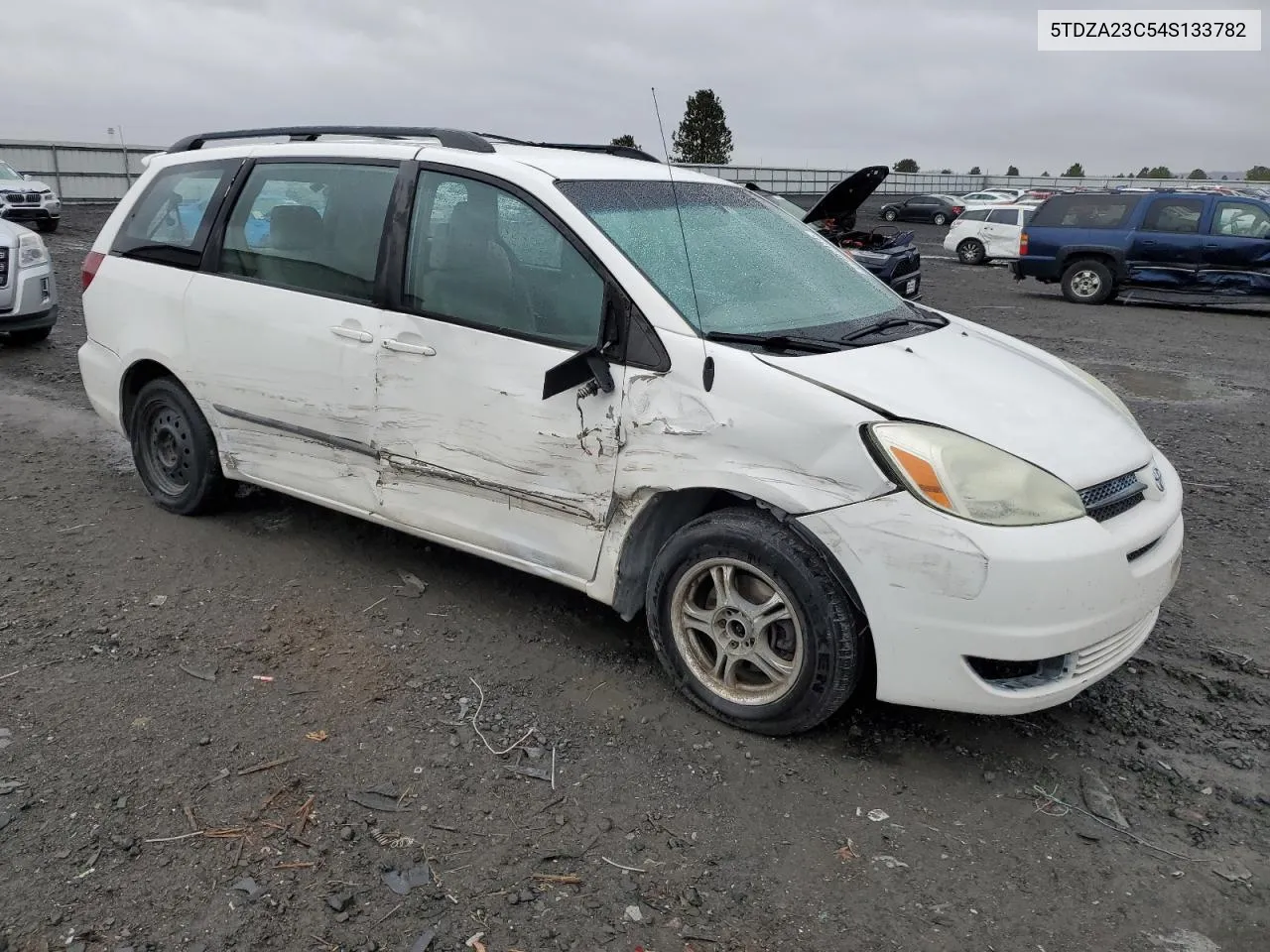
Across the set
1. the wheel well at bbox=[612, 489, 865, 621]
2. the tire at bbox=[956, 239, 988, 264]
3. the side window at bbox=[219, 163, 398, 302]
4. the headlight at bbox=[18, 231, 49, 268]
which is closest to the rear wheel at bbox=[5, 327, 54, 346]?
the headlight at bbox=[18, 231, 49, 268]

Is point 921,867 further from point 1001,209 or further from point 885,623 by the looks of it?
point 1001,209

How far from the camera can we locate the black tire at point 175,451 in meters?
4.75

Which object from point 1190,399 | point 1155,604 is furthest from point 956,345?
point 1190,399

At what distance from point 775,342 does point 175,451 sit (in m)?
3.22

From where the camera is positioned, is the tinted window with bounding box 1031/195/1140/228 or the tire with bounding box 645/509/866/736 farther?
the tinted window with bounding box 1031/195/1140/228

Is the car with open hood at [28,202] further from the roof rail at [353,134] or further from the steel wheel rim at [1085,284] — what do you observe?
the steel wheel rim at [1085,284]

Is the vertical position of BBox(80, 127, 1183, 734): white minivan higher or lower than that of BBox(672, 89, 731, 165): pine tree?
lower

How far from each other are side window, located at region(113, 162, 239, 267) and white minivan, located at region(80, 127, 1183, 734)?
3 centimetres

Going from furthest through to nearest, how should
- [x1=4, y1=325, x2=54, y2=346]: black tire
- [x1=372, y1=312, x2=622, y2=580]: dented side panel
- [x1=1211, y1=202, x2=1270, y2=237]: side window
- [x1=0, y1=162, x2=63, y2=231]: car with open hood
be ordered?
1. [x1=0, y1=162, x2=63, y2=231]: car with open hood
2. [x1=1211, y1=202, x2=1270, y2=237]: side window
3. [x1=4, y1=325, x2=54, y2=346]: black tire
4. [x1=372, y1=312, x2=622, y2=580]: dented side panel

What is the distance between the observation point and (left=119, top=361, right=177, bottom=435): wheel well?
16.1ft

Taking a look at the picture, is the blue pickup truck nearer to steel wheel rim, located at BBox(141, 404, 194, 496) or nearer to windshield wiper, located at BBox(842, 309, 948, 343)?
windshield wiper, located at BBox(842, 309, 948, 343)

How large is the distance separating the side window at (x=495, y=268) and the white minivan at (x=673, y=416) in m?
0.01

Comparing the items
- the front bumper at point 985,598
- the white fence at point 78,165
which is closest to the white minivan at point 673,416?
the front bumper at point 985,598

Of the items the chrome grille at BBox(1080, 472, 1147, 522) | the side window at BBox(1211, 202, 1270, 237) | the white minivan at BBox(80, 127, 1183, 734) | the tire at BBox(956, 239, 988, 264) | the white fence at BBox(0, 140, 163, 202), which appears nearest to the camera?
the white minivan at BBox(80, 127, 1183, 734)
